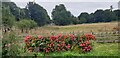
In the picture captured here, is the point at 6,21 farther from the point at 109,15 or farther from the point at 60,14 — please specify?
the point at 109,15

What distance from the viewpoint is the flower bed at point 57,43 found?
8023mm

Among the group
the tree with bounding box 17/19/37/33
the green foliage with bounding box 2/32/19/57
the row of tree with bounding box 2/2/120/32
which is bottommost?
the tree with bounding box 17/19/37/33

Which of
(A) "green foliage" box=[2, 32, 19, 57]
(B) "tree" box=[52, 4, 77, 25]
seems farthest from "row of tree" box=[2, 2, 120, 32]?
(A) "green foliage" box=[2, 32, 19, 57]

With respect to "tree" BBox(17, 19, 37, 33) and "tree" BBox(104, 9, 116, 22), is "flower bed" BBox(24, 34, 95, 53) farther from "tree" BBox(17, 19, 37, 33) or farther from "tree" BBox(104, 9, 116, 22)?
"tree" BBox(104, 9, 116, 22)

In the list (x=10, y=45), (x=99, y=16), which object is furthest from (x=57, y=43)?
(x=99, y=16)

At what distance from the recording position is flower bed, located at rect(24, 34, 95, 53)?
8.02 meters

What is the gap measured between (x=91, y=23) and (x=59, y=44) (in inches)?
390

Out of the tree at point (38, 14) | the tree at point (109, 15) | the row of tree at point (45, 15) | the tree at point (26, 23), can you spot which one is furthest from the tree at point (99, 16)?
the tree at point (26, 23)

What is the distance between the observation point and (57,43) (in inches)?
321

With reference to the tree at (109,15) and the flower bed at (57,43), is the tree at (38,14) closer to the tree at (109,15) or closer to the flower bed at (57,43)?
the tree at (109,15)

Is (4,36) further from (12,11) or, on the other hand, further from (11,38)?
(12,11)

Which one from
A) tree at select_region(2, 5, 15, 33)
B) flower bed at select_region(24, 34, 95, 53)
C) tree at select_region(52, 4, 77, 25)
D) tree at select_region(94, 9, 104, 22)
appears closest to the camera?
flower bed at select_region(24, 34, 95, 53)

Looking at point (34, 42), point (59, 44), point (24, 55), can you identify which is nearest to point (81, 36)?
point (59, 44)

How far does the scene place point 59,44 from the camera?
8.10 meters
